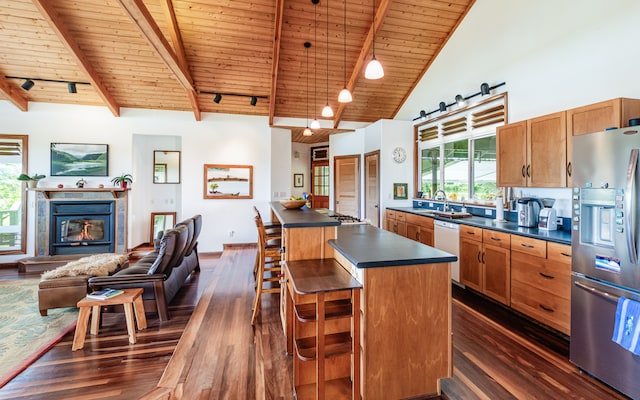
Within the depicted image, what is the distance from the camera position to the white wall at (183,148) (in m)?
5.61

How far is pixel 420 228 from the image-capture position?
4.70 metres

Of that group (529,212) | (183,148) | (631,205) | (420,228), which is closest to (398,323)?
(631,205)

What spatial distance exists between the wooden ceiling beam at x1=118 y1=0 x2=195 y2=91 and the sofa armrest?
280cm

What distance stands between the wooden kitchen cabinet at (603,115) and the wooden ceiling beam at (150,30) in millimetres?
4434

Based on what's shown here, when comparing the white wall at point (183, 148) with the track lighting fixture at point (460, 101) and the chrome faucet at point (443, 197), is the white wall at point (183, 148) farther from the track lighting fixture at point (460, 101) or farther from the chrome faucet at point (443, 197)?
the chrome faucet at point (443, 197)

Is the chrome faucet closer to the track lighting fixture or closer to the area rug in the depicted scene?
the track lighting fixture

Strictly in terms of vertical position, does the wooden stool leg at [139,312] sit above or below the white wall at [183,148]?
below

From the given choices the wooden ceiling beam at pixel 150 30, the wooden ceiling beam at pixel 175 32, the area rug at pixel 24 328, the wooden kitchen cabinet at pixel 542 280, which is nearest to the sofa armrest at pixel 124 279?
the area rug at pixel 24 328

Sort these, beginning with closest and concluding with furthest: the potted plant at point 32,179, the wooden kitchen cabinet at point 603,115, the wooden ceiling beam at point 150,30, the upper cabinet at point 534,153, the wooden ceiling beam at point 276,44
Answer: the wooden kitchen cabinet at point 603,115 → the upper cabinet at point 534,153 → the wooden ceiling beam at point 150,30 → the wooden ceiling beam at point 276,44 → the potted plant at point 32,179

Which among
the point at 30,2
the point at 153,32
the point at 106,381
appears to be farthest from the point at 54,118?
the point at 106,381

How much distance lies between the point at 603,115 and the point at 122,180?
23.8 ft

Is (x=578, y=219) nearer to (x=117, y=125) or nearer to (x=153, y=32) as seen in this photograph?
(x=153, y=32)

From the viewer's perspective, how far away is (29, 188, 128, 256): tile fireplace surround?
5.51m

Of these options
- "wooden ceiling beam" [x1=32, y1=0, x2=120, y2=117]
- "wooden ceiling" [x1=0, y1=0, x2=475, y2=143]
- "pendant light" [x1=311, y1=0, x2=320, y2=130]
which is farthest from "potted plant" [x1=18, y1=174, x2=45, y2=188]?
"pendant light" [x1=311, y1=0, x2=320, y2=130]
